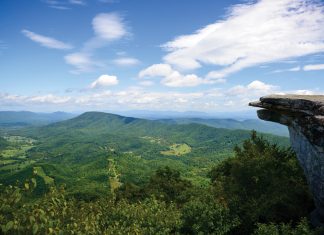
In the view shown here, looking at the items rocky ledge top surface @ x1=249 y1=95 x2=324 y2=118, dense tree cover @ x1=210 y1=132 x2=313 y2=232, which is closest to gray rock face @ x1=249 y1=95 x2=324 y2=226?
rocky ledge top surface @ x1=249 y1=95 x2=324 y2=118

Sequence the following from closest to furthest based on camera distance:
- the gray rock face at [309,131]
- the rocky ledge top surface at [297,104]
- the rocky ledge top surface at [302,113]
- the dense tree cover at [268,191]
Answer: the rocky ledge top surface at [302,113], the gray rock face at [309,131], the rocky ledge top surface at [297,104], the dense tree cover at [268,191]

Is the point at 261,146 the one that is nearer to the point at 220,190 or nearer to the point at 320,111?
the point at 220,190

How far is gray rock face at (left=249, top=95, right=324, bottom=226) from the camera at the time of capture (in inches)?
915

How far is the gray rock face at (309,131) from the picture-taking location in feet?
76.3

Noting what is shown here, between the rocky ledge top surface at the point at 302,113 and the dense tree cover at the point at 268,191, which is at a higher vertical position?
the rocky ledge top surface at the point at 302,113

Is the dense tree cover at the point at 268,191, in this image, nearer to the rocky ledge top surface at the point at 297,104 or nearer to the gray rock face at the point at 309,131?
the gray rock face at the point at 309,131

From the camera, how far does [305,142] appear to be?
87.2 ft

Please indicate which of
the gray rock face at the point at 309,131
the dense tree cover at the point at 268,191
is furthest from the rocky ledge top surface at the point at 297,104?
the dense tree cover at the point at 268,191

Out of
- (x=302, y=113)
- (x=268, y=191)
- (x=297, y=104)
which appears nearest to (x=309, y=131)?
(x=302, y=113)

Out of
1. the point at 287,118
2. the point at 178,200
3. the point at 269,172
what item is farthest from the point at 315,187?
the point at 178,200

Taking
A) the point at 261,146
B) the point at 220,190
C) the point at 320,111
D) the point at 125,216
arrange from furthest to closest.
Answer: the point at 261,146 < the point at 220,190 < the point at 125,216 < the point at 320,111

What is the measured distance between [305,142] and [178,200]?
42.1 metres

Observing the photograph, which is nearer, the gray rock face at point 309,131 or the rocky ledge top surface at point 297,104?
the gray rock face at point 309,131

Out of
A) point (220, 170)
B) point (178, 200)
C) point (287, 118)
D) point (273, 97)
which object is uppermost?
point (273, 97)
